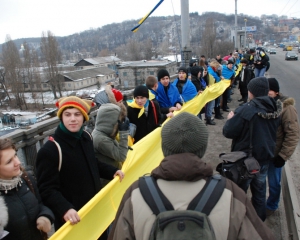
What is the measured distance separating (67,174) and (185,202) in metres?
1.56

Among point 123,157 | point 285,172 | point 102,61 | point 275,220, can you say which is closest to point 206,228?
point 123,157

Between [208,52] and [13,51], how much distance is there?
51433 mm

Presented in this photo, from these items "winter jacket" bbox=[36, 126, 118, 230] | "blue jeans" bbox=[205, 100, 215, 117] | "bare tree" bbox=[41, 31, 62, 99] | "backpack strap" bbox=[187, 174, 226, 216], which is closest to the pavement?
"blue jeans" bbox=[205, 100, 215, 117]

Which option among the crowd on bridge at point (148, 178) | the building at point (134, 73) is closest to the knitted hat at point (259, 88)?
the crowd on bridge at point (148, 178)

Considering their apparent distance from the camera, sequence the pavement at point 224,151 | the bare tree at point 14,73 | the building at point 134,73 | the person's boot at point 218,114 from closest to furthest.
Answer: the pavement at point 224,151, the person's boot at point 218,114, the building at point 134,73, the bare tree at point 14,73

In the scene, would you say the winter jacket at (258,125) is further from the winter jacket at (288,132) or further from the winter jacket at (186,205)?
the winter jacket at (186,205)

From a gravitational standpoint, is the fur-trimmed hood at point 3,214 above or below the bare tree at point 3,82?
above

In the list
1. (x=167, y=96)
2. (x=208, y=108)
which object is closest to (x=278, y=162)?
(x=167, y=96)

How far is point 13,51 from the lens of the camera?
73.8 meters

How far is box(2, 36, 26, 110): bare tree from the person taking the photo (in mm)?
71000

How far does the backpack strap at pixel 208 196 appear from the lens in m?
Result: 1.49

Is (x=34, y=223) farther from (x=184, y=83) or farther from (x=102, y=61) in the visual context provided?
(x=102, y=61)

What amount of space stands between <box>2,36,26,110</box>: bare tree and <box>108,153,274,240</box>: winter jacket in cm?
7579

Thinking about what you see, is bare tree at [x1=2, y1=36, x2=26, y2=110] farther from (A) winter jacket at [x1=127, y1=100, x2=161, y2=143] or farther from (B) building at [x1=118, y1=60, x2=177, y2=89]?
(A) winter jacket at [x1=127, y1=100, x2=161, y2=143]
